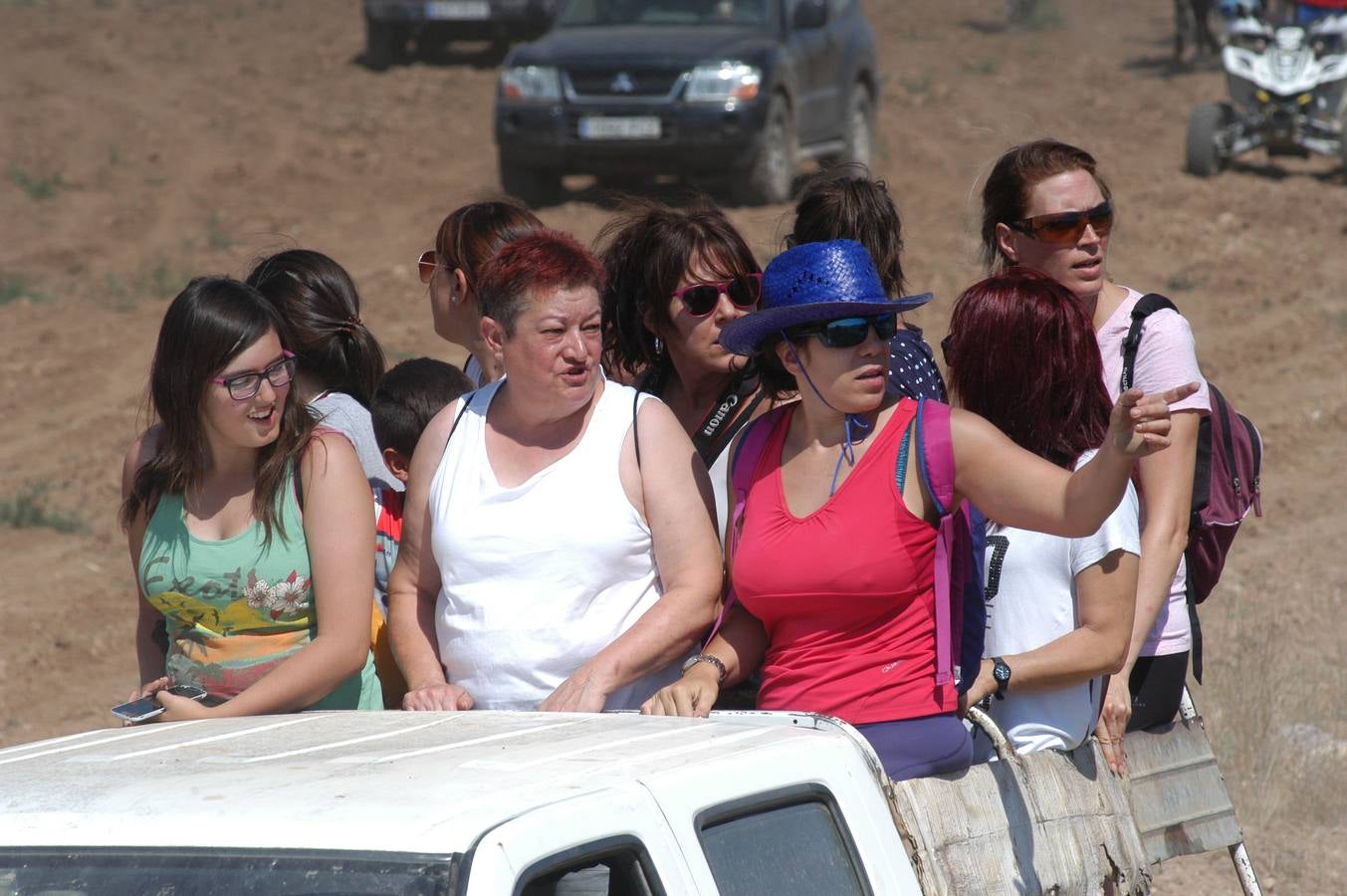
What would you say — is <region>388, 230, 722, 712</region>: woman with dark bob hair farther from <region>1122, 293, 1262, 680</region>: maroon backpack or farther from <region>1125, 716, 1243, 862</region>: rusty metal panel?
<region>1122, 293, 1262, 680</region>: maroon backpack

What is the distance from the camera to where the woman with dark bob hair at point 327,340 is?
13.4 feet

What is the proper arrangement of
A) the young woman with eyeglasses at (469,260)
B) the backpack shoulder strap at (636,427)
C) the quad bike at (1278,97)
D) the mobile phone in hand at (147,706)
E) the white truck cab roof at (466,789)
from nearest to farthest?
1. the white truck cab roof at (466,789)
2. the mobile phone in hand at (147,706)
3. the backpack shoulder strap at (636,427)
4. the young woman with eyeglasses at (469,260)
5. the quad bike at (1278,97)

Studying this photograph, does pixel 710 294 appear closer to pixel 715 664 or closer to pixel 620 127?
pixel 715 664

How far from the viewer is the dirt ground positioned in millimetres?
7141

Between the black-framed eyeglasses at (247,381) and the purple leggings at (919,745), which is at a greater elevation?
the black-framed eyeglasses at (247,381)

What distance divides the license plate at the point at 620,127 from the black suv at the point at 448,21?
6558 mm

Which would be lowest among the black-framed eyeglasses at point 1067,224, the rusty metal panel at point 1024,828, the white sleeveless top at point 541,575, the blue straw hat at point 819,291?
the rusty metal panel at point 1024,828

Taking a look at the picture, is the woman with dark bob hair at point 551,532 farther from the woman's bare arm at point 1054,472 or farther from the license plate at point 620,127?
the license plate at point 620,127

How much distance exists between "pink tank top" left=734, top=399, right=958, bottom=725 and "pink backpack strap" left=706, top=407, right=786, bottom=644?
0.43 feet

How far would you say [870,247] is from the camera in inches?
155

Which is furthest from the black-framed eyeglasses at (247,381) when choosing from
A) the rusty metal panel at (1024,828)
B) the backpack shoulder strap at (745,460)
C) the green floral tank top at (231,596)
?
the rusty metal panel at (1024,828)

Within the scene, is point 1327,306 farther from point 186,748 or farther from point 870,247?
point 186,748


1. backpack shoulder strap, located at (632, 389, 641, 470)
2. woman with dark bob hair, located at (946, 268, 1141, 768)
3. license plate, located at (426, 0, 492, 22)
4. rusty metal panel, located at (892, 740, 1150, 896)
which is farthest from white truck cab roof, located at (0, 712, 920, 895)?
license plate, located at (426, 0, 492, 22)

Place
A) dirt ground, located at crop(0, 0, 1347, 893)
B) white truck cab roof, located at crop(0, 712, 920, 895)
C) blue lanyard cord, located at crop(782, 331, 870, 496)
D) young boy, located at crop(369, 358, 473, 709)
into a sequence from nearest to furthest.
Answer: white truck cab roof, located at crop(0, 712, 920, 895) < blue lanyard cord, located at crop(782, 331, 870, 496) < young boy, located at crop(369, 358, 473, 709) < dirt ground, located at crop(0, 0, 1347, 893)
